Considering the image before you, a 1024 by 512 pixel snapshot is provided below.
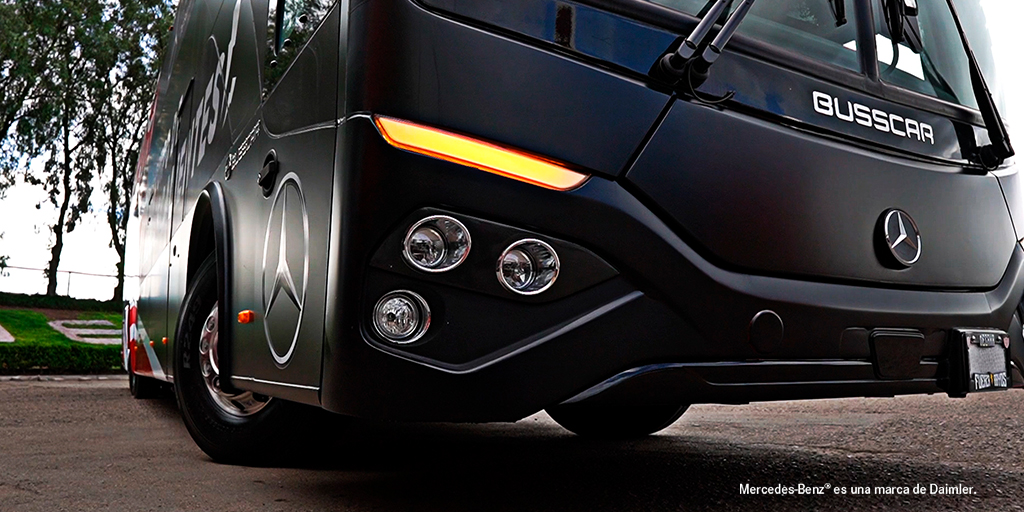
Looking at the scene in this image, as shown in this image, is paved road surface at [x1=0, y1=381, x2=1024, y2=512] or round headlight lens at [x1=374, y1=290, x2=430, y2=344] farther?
paved road surface at [x1=0, y1=381, x2=1024, y2=512]

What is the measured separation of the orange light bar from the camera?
2258mm

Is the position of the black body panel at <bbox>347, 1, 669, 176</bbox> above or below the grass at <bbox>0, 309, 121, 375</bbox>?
above

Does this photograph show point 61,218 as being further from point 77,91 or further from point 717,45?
point 717,45

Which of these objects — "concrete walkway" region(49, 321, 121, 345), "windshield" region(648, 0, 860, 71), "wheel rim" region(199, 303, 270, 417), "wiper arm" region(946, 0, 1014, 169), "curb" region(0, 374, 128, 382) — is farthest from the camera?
"concrete walkway" region(49, 321, 121, 345)

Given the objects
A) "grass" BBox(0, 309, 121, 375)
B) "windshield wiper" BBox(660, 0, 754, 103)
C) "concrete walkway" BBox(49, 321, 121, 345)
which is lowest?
"grass" BBox(0, 309, 121, 375)

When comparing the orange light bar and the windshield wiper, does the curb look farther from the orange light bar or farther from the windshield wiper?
the windshield wiper

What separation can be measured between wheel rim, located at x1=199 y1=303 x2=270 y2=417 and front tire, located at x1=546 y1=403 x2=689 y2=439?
77.2 inches

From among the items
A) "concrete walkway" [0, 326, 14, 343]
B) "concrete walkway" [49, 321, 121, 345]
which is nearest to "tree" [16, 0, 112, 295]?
"concrete walkway" [49, 321, 121, 345]

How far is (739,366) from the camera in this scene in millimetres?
2432

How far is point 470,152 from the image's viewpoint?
227 cm

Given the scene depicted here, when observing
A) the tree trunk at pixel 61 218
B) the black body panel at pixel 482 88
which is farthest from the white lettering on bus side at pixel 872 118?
the tree trunk at pixel 61 218

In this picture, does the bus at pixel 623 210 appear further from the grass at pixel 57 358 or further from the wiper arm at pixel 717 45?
the grass at pixel 57 358

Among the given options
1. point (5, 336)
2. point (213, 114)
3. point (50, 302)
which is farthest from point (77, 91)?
point (213, 114)

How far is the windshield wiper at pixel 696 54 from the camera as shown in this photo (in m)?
2.46
